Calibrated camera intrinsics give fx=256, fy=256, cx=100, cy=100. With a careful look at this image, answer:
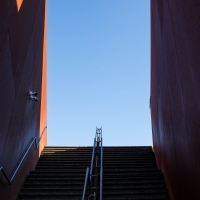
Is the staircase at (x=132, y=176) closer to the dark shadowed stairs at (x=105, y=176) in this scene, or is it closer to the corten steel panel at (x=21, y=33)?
the dark shadowed stairs at (x=105, y=176)

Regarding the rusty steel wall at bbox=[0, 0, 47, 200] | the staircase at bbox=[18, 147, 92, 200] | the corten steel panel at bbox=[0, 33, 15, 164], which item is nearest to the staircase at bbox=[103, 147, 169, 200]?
the staircase at bbox=[18, 147, 92, 200]

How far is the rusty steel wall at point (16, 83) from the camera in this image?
11.0 feet

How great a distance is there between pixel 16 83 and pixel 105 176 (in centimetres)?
282

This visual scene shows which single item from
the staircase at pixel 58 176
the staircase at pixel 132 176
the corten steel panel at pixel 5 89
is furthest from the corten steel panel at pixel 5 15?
the staircase at pixel 132 176

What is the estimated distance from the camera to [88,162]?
6.41 metres

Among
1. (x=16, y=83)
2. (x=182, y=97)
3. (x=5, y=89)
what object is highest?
(x=16, y=83)

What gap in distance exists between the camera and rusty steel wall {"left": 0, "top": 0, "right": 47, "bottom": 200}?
3.36 meters

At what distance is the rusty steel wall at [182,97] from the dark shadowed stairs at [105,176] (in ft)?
1.65

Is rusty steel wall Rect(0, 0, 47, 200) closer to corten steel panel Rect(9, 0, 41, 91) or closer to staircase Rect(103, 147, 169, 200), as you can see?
corten steel panel Rect(9, 0, 41, 91)

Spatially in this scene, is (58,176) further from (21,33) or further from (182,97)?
(182,97)

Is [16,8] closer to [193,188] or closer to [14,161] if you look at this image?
[14,161]

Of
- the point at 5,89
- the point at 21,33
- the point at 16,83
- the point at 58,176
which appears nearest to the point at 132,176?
the point at 58,176

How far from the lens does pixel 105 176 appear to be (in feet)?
18.2

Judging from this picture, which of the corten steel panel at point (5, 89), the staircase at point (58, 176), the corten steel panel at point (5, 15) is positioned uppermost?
the corten steel panel at point (5, 15)
